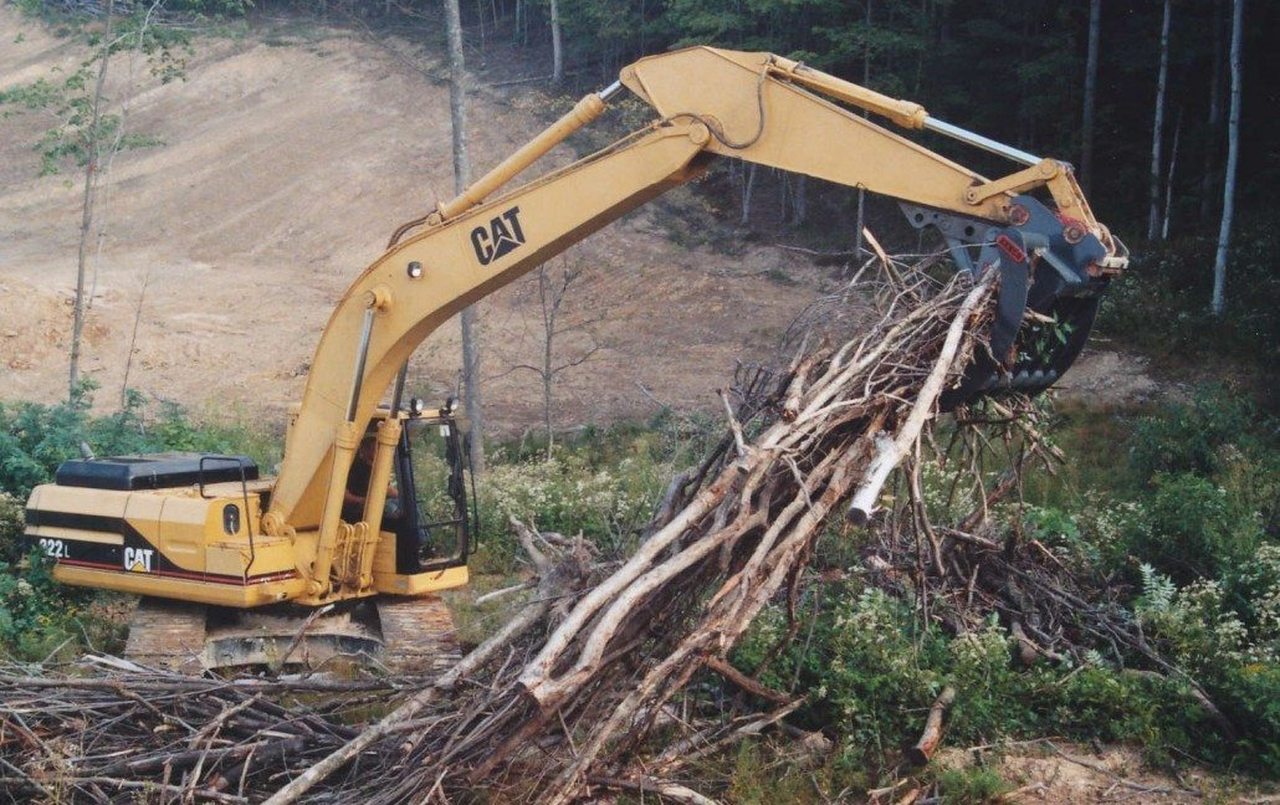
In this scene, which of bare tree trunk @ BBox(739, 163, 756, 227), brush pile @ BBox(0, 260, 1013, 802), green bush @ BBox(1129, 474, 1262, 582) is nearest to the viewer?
brush pile @ BBox(0, 260, 1013, 802)

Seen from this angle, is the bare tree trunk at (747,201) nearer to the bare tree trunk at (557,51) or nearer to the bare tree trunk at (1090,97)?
the bare tree trunk at (1090,97)

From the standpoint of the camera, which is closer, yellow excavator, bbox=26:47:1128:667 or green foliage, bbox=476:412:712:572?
yellow excavator, bbox=26:47:1128:667

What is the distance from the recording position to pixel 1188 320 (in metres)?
22.2

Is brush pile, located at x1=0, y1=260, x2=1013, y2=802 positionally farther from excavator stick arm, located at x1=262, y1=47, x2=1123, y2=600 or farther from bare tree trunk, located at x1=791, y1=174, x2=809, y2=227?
bare tree trunk, located at x1=791, y1=174, x2=809, y2=227

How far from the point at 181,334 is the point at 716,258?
38.4 ft

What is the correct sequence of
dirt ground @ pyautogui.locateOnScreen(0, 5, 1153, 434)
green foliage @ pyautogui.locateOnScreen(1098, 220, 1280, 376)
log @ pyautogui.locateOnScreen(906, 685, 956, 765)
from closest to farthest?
1. log @ pyautogui.locateOnScreen(906, 685, 956, 765)
2. green foliage @ pyautogui.locateOnScreen(1098, 220, 1280, 376)
3. dirt ground @ pyautogui.locateOnScreen(0, 5, 1153, 434)

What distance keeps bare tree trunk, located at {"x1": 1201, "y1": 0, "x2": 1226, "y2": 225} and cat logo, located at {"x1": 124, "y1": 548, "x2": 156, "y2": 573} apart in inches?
788

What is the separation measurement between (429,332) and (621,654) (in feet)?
12.0

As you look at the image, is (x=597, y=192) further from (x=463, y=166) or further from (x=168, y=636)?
(x=463, y=166)

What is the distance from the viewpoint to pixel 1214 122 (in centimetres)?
2445

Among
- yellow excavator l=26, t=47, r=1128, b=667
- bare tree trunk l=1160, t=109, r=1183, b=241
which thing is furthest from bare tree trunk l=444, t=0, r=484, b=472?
bare tree trunk l=1160, t=109, r=1183, b=241

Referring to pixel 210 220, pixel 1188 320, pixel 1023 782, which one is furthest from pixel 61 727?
pixel 210 220

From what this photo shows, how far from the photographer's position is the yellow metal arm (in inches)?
314

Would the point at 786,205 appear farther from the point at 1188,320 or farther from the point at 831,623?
the point at 831,623
